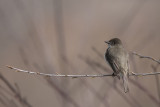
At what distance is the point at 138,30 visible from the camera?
19375mm

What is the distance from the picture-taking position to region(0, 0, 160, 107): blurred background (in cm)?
462

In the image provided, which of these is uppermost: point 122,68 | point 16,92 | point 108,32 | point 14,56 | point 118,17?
point 16,92

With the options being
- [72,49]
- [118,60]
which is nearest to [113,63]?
[118,60]

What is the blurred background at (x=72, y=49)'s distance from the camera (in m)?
4.62

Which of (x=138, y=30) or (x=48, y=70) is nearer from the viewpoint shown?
(x=48, y=70)

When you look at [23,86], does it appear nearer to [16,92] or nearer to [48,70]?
[48,70]

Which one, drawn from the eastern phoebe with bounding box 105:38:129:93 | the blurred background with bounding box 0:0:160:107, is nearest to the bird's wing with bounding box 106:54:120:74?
the eastern phoebe with bounding box 105:38:129:93

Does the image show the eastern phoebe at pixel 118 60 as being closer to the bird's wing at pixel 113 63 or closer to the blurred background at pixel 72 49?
the bird's wing at pixel 113 63

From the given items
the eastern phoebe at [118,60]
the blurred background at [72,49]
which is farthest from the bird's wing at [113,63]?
the blurred background at [72,49]

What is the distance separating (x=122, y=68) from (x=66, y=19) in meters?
16.8

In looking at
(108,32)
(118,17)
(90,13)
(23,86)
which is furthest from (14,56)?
(90,13)

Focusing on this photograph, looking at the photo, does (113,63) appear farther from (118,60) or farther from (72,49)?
(72,49)

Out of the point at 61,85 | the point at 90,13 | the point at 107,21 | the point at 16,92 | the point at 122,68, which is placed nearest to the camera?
the point at 16,92

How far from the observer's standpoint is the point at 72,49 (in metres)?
19.0
